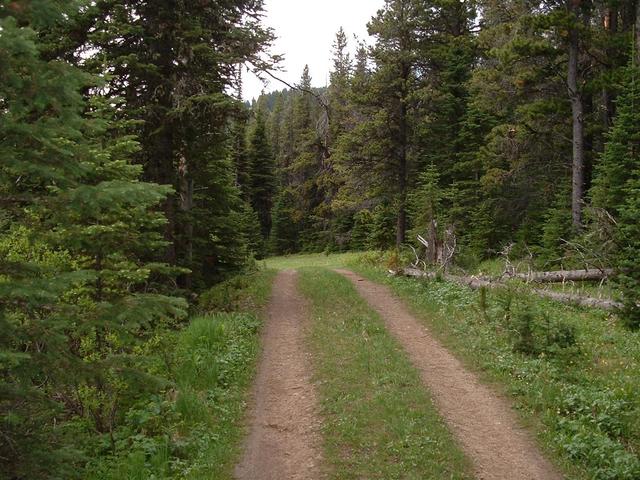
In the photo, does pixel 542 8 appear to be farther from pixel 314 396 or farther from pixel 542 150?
pixel 314 396

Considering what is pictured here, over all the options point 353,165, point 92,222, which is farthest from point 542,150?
point 92,222

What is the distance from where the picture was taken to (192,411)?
25.0ft

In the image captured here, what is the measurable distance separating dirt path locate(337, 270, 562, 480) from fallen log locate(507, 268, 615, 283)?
18.3ft

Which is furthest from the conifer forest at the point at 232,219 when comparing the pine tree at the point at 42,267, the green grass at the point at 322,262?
the green grass at the point at 322,262

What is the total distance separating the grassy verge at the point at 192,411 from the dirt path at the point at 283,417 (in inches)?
9.8

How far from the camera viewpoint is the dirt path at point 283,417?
21.2ft

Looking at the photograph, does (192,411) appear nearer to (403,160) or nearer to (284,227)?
(403,160)

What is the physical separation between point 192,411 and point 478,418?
13.7 ft

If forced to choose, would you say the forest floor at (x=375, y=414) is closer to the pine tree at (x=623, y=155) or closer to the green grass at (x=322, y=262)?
the pine tree at (x=623, y=155)

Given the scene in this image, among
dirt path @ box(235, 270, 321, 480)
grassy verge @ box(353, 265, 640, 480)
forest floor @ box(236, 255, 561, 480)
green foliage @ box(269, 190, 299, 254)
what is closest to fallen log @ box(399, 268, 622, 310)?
grassy verge @ box(353, 265, 640, 480)

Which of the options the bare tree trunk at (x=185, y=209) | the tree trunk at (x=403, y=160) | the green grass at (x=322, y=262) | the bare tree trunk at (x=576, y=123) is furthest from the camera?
the green grass at (x=322, y=262)

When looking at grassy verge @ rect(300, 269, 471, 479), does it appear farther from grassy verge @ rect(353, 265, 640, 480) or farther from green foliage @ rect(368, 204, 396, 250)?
green foliage @ rect(368, 204, 396, 250)

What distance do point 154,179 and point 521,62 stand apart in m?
15.1

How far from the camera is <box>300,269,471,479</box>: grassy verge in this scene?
20.6ft
